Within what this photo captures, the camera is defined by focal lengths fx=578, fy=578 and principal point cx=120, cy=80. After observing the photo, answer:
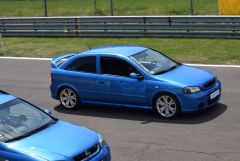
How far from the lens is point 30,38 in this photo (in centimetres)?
2680

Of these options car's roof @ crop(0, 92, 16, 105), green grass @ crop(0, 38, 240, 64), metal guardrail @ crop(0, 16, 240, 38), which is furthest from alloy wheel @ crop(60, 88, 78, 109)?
metal guardrail @ crop(0, 16, 240, 38)

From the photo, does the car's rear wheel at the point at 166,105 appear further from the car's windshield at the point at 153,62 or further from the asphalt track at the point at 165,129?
the car's windshield at the point at 153,62

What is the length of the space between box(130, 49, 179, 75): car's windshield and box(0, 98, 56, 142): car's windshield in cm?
427

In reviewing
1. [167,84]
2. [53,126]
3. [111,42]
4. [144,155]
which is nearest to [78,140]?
[53,126]

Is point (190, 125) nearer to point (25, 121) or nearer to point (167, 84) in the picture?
point (167, 84)

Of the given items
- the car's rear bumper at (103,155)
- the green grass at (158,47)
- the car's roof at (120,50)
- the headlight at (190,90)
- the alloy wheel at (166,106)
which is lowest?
the green grass at (158,47)

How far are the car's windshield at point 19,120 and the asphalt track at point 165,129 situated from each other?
189 centimetres

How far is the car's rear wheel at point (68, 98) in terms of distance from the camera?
13.9 meters

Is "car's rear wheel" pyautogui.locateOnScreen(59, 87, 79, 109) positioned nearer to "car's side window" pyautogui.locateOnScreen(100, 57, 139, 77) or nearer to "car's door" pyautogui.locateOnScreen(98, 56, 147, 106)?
"car's door" pyautogui.locateOnScreen(98, 56, 147, 106)

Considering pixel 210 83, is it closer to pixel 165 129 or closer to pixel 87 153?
pixel 165 129

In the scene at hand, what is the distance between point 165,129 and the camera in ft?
38.8

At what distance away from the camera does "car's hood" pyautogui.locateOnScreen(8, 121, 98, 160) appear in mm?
7857

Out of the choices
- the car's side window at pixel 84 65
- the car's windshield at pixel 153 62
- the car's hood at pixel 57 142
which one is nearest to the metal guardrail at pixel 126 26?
the car's windshield at pixel 153 62

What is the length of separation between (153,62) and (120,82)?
0.92 m
